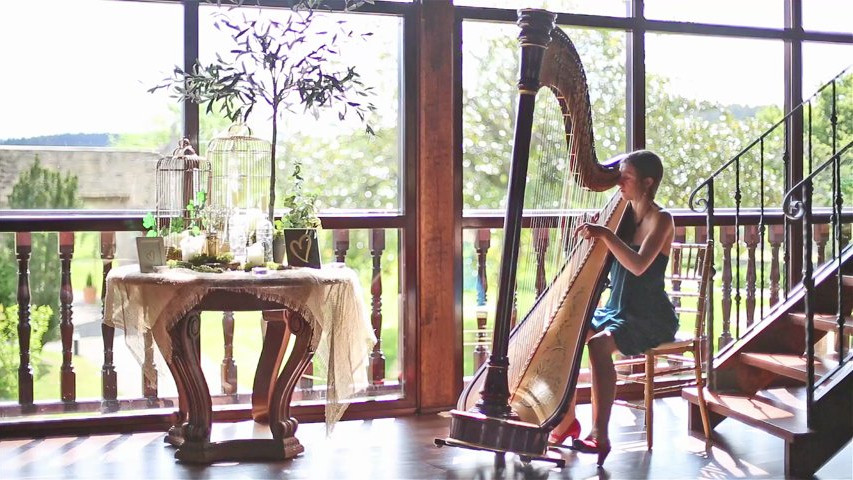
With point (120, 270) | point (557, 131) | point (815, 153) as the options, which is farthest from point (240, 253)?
point (815, 153)

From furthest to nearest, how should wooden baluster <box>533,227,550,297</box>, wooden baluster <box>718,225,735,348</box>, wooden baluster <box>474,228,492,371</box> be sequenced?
wooden baluster <box>718,225,735,348</box>, wooden baluster <box>533,227,550,297</box>, wooden baluster <box>474,228,492,371</box>

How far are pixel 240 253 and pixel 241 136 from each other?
55 cm

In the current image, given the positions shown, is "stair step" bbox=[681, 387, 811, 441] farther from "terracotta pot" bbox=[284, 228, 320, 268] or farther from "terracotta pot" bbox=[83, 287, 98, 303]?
"terracotta pot" bbox=[83, 287, 98, 303]

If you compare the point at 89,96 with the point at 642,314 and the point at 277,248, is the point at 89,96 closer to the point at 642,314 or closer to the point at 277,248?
the point at 277,248

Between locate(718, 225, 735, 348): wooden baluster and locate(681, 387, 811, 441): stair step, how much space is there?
121cm

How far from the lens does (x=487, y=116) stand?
485cm

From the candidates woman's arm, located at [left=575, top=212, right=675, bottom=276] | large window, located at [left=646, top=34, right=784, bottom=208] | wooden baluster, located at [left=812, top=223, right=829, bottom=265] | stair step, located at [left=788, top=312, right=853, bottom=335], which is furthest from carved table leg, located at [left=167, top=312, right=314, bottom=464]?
wooden baluster, located at [left=812, top=223, right=829, bottom=265]

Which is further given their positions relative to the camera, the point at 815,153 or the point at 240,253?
the point at 815,153

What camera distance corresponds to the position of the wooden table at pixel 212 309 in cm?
354

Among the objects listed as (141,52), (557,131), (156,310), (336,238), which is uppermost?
(141,52)

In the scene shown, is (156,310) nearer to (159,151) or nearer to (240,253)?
(240,253)

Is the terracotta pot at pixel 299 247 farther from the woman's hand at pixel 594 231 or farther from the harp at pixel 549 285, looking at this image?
the woman's hand at pixel 594 231

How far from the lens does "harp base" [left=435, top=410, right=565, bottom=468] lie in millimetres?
3303

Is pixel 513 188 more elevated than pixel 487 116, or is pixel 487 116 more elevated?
pixel 487 116
